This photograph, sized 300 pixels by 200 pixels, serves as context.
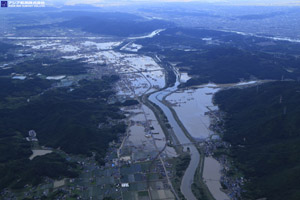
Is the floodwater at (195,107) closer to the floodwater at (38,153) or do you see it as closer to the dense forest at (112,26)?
the floodwater at (38,153)

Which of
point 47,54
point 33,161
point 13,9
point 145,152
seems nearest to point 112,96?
point 145,152

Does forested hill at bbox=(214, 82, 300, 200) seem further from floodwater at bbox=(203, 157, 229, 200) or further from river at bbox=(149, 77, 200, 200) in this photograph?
river at bbox=(149, 77, 200, 200)

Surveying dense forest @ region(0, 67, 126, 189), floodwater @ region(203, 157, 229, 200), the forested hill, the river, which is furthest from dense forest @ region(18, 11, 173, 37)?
floodwater @ region(203, 157, 229, 200)

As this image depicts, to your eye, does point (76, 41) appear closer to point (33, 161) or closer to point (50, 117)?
point (50, 117)

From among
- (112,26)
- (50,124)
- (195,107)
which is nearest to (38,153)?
(50,124)

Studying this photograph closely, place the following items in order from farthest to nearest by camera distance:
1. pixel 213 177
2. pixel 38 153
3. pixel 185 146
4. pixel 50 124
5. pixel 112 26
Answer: pixel 112 26
pixel 50 124
pixel 185 146
pixel 38 153
pixel 213 177

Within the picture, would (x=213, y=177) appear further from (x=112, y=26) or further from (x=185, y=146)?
(x=112, y=26)
